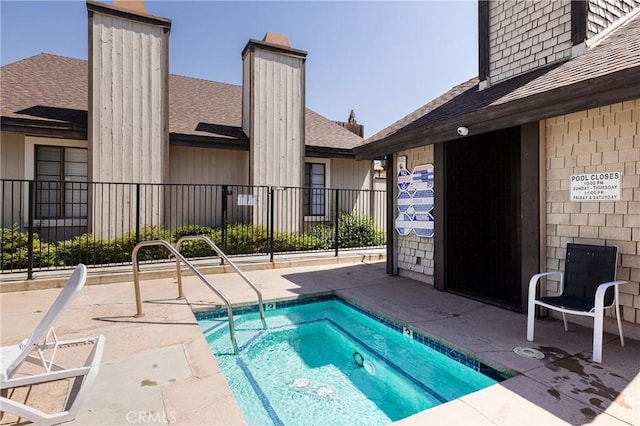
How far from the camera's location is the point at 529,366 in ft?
9.99

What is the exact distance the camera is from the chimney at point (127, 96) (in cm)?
853

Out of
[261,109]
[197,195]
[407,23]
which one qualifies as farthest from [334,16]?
[197,195]

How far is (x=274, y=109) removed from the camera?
11.0 meters

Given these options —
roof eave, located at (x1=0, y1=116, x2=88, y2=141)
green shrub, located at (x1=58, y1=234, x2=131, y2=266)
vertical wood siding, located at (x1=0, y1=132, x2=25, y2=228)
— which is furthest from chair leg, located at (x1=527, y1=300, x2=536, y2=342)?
vertical wood siding, located at (x1=0, y1=132, x2=25, y2=228)

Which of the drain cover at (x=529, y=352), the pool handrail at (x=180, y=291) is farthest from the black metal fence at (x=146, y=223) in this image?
the drain cover at (x=529, y=352)

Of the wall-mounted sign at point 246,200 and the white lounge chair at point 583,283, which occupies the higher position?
the wall-mounted sign at point 246,200

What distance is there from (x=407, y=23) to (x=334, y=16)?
6.65 ft

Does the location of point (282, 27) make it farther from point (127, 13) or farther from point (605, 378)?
point (605, 378)

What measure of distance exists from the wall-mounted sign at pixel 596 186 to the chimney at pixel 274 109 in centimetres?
813

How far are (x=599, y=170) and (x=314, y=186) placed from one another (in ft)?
29.1

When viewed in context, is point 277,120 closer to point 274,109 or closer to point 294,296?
point 274,109

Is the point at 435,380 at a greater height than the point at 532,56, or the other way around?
the point at 532,56

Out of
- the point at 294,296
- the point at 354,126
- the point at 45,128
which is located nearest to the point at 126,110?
the point at 45,128

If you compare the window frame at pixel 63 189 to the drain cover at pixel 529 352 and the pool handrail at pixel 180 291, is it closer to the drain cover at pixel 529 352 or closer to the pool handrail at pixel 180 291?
the pool handrail at pixel 180 291
